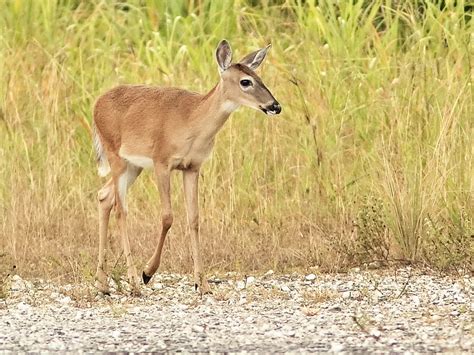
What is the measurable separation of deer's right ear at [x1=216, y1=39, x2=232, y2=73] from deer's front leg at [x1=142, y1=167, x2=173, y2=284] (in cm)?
84

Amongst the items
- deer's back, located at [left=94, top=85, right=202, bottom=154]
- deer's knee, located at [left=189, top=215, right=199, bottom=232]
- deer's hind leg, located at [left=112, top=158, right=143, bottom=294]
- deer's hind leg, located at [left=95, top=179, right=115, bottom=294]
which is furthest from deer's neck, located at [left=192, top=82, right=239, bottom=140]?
deer's hind leg, located at [left=95, top=179, right=115, bottom=294]

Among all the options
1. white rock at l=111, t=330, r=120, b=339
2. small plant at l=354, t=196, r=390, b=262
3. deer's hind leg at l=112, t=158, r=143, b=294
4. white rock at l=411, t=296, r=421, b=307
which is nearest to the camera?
white rock at l=111, t=330, r=120, b=339

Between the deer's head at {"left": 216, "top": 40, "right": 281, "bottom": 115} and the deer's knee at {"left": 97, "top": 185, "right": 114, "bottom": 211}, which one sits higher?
the deer's head at {"left": 216, "top": 40, "right": 281, "bottom": 115}

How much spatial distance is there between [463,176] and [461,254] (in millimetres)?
1041

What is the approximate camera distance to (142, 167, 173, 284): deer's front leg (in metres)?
9.45

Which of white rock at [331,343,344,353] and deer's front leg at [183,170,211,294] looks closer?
white rock at [331,343,344,353]

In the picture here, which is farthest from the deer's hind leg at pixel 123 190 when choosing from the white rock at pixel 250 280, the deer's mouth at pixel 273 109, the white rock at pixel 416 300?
the white rock at pixel 416 300

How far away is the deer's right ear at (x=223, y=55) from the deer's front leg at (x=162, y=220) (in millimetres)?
843

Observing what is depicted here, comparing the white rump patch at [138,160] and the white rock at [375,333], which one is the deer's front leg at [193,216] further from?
the white rock at [375,333]

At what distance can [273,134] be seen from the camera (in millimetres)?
12305

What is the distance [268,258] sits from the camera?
10406mm

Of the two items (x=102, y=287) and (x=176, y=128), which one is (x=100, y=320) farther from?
(x=176, y=128)

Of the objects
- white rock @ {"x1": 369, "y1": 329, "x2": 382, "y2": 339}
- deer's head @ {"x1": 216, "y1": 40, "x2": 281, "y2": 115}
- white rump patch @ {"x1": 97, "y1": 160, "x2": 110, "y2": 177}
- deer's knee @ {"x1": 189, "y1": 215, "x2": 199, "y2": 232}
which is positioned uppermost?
deer's head @ {"x1": 216, "y1": 40, "x2": 281, "y2": 115}

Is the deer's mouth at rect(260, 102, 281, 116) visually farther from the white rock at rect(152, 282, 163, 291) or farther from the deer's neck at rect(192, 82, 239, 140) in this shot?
the white rock at rect(152, 282, 163, 291)
